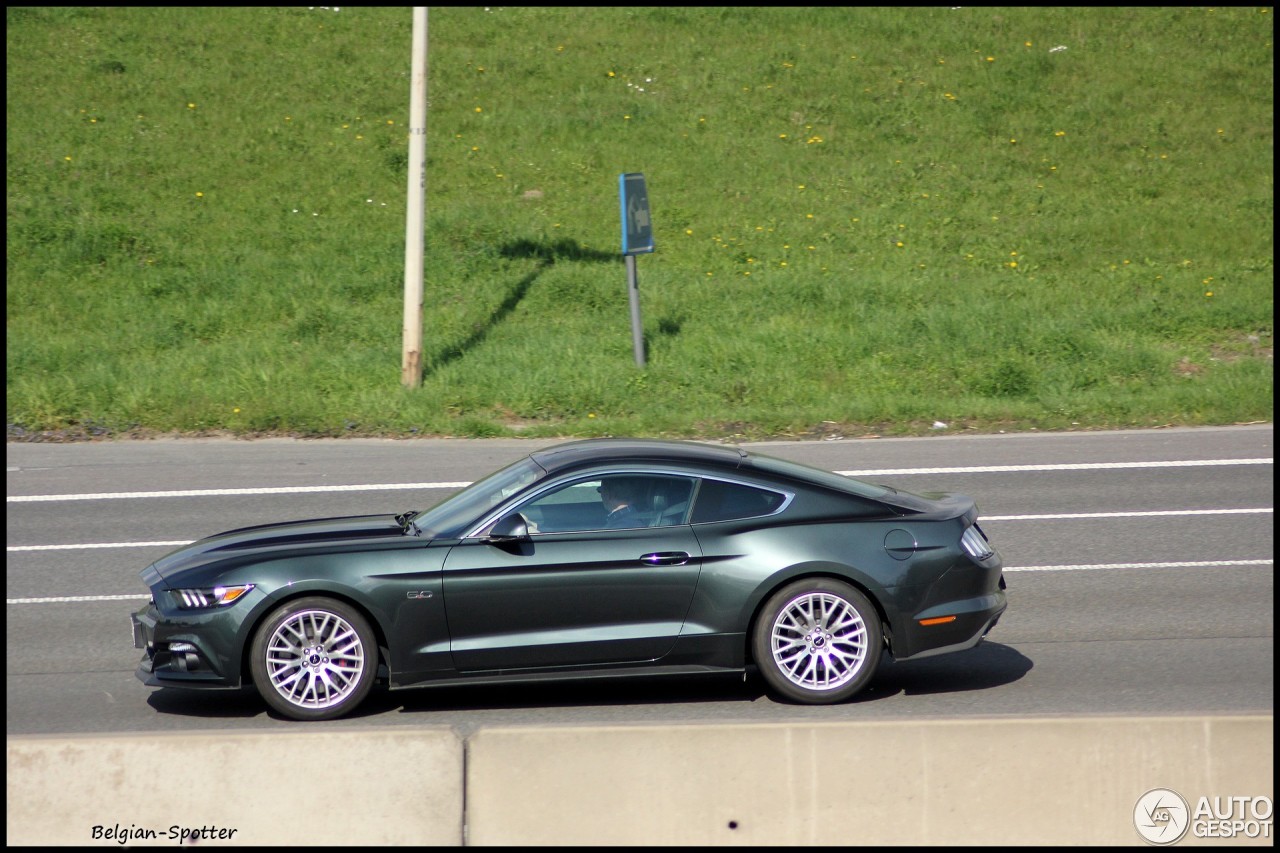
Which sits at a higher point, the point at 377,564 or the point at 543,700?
the point at 377,564

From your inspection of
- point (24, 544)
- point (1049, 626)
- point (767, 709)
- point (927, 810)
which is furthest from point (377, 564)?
point (24, 544)

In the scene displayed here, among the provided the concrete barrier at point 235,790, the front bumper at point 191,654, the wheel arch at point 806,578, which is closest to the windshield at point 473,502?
the front bumper at point 191,654

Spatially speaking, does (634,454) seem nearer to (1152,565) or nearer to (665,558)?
(665,558)

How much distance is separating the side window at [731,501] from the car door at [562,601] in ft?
0.85

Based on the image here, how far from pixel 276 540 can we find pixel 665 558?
2.11 metres

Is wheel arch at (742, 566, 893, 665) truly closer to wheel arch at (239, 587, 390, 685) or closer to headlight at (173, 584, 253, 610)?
wheel arch at (239, 587, 390, 685)

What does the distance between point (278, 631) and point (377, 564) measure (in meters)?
0.59

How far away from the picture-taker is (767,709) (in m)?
6.62

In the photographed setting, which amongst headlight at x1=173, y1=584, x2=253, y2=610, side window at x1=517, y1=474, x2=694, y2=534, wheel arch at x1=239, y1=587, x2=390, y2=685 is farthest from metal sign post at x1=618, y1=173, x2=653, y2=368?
headlight at x1=173, y1=584, x2=253, y2=610

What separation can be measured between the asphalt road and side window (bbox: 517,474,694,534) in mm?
994

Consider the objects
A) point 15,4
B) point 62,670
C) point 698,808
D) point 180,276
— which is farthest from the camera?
point 15,4

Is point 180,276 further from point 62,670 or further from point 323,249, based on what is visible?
point 62,670

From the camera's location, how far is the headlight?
20.9ft

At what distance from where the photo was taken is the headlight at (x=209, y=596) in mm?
6379
